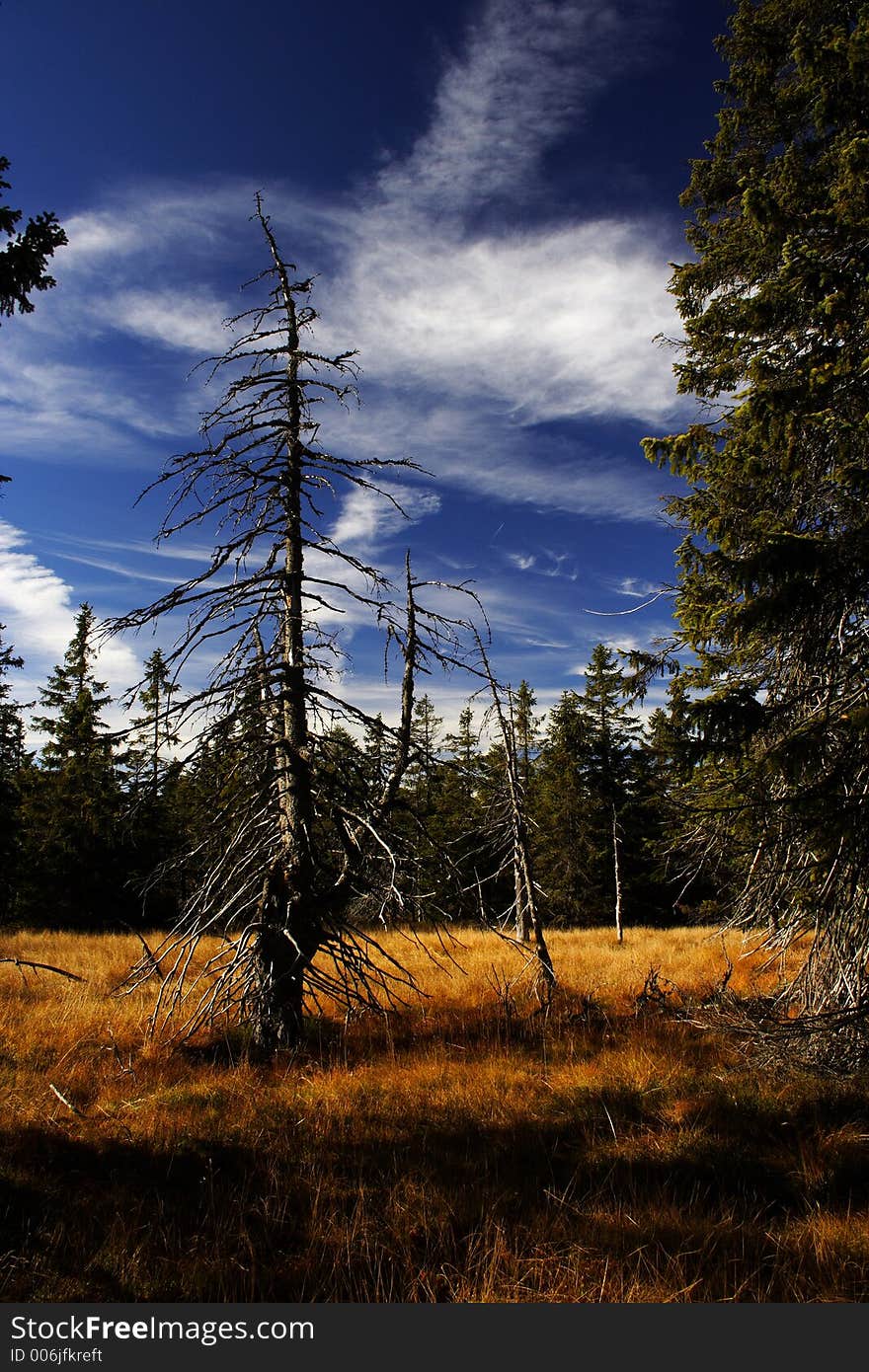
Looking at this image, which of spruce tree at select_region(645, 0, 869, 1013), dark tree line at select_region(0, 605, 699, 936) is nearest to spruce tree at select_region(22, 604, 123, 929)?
dark tree line at select_region(0, 605, 699, 936)

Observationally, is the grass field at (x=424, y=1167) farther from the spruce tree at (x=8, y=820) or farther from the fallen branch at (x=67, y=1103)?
the spruce tree at (x=8, y=820)

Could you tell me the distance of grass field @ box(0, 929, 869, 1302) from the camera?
3502mm

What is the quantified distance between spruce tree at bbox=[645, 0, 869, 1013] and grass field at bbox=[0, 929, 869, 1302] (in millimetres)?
1514

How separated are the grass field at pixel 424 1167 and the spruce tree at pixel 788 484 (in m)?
1.51

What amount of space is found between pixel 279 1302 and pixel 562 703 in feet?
89.8

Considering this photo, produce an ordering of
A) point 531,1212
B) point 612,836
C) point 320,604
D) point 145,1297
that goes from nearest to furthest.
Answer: point 145,1297 < point 531,1212 < point 320,604 < point 612,836

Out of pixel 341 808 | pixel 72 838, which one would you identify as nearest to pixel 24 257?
pixel 341 808

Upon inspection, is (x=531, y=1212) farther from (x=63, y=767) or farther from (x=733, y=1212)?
(x=63, y=767)

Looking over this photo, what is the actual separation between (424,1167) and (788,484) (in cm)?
713

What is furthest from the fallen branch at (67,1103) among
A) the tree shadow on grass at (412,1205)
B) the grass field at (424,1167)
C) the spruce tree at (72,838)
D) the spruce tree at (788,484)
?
the spruce tree at (72,838)

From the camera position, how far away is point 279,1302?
3324mm

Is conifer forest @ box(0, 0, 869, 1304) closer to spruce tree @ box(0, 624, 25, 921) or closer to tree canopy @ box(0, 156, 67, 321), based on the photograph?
tree canopy @ box(0, 156, 67, 321)

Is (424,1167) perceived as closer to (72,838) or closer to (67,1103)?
(67,1103)

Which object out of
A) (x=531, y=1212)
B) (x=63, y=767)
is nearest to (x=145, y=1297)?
(x=531, y=1212)
